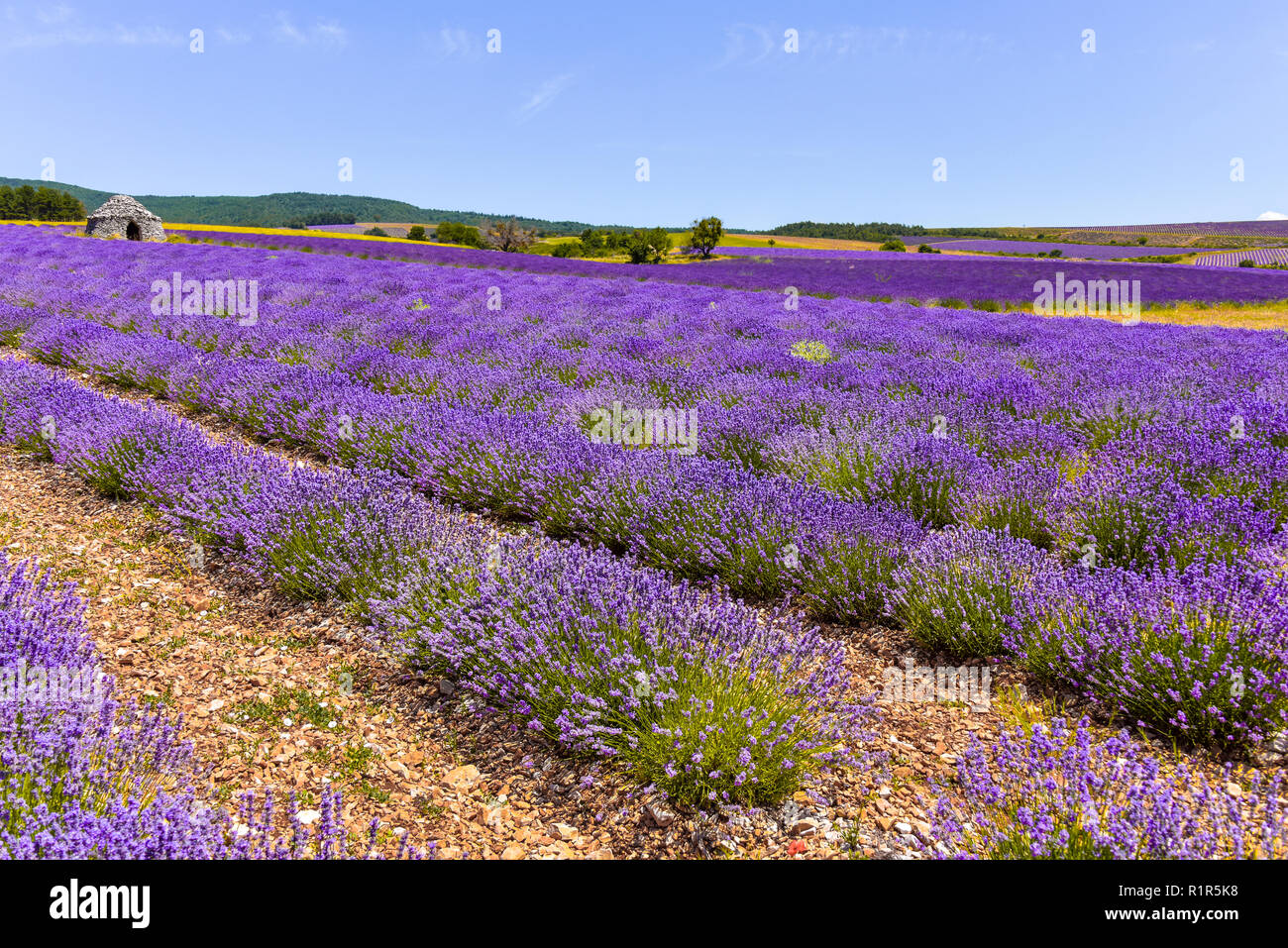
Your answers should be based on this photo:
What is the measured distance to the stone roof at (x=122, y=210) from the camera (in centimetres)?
2905

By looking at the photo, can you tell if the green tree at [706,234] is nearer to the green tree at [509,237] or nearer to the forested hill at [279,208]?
the green tree at [509,237]

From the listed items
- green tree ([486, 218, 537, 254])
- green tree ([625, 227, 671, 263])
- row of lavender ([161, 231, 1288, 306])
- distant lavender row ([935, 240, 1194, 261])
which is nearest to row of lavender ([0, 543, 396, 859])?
row of lavender ([161, 231, 1288, 306])

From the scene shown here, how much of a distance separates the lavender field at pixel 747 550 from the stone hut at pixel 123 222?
2804 cm

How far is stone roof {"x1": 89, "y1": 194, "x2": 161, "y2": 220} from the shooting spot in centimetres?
2905

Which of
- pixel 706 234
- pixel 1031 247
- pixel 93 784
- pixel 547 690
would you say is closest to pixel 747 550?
pixel 547 690

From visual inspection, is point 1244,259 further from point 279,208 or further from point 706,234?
point 279,208

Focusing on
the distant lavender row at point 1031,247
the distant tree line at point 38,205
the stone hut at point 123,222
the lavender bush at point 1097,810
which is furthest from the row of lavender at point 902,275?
the distant tree line at point 38,205

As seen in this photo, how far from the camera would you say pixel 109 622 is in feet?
10.0

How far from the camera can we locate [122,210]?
96.2 feet

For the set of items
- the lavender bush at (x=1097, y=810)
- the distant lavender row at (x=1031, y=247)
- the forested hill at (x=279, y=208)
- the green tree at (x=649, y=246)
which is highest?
the forested hill at (x=279, y=208)

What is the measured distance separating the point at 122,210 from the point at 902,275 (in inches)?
1300
